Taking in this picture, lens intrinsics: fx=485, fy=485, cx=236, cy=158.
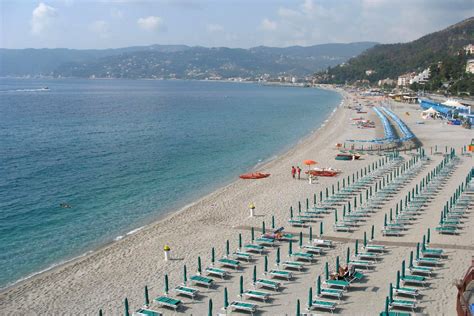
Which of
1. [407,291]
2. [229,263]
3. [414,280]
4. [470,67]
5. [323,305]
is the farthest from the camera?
[470,67]

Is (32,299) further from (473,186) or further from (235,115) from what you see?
(235,115)

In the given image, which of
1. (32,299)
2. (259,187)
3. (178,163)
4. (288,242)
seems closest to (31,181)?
(178,163)

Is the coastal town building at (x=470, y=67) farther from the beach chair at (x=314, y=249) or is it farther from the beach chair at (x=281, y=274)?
the beach chair at (x=281, y=274)

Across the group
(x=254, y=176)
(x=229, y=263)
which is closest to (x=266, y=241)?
(x=229, y=263)

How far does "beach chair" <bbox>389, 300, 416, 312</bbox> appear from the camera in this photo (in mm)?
13320

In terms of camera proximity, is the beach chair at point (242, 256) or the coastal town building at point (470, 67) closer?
the beach chair at point (242, 256)

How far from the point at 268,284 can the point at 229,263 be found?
223cm

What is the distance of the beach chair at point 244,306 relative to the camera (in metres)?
13.5

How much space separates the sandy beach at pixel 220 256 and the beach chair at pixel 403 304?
311 millimetres

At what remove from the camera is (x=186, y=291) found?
48.4ft

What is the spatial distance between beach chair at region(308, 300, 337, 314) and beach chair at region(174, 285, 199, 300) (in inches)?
139

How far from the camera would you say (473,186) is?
2605 cm

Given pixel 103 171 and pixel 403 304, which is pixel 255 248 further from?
pixel 103 171

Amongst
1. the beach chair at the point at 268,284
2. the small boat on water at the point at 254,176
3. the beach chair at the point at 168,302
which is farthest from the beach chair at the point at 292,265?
the small boat on water at the point at 254,176
